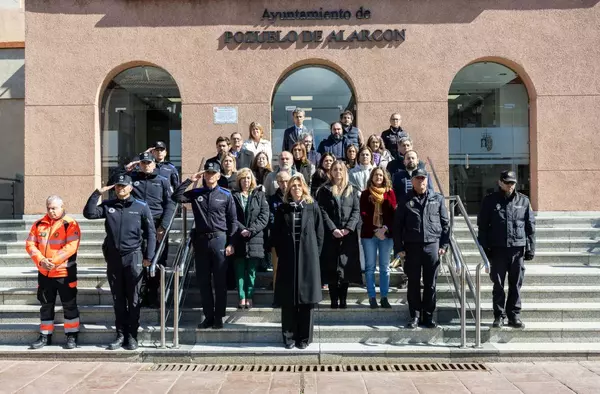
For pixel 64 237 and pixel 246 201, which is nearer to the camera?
pixel 64 237

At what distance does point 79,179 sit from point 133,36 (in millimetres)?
2949

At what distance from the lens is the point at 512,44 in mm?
10297

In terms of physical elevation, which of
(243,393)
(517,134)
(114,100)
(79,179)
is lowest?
(243,393)

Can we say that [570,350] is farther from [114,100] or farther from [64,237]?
[114,100]

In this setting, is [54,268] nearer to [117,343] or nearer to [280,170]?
[117,343]

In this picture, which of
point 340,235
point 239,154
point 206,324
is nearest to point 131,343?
point 206,324

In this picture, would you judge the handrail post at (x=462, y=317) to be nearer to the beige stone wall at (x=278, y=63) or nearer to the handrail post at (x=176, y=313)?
the handrail post at (x=176, y=313)

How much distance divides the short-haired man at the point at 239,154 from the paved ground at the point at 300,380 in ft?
10.9

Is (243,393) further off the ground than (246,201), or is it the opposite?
(246,201)

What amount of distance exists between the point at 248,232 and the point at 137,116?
18.8 ft

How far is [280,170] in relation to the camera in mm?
7188

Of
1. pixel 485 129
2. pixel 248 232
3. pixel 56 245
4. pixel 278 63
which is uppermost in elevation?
pixel 278 63

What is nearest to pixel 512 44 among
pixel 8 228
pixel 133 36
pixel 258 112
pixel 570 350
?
pixel 258 112

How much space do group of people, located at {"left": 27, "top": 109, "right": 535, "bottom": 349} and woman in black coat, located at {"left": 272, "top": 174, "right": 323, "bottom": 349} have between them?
1cm
